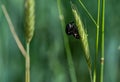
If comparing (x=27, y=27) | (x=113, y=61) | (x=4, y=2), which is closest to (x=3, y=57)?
(x=4, y=2)

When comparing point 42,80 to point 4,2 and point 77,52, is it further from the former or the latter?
point 4,2

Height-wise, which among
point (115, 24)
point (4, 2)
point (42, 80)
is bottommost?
point (42, 80)

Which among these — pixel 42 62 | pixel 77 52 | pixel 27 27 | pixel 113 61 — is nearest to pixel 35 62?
pixel 42 62

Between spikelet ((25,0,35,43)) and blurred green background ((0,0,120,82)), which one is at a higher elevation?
spikelet ((25,0,35,43))

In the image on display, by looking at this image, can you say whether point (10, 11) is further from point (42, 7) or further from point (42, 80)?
point (42, 80)

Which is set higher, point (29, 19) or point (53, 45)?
point (29, 19)

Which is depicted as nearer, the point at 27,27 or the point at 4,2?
the point at 27,27

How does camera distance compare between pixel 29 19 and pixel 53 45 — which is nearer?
pixel 29 19

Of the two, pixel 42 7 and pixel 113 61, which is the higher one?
pixel 42 7
